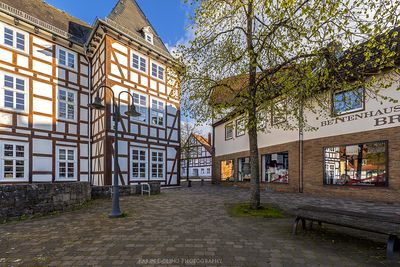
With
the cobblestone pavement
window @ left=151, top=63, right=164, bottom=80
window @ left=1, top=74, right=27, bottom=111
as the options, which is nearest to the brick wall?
the cobblestone pavement

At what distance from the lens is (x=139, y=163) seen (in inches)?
667

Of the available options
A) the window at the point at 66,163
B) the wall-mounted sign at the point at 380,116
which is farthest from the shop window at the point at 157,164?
the wall-mounted sign at the point at 380,116

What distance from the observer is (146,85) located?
703 inches

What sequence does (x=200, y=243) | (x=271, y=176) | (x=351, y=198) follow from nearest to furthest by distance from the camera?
(x=200, y=243), (x=351, y=198), (x=271, y=176)

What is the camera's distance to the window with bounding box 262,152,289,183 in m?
14.9

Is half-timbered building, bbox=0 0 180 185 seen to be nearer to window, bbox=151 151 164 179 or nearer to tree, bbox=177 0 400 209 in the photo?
window, bbox=151 151 164 179

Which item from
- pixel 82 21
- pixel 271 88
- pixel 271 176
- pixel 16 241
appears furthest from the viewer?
pixel 82 21

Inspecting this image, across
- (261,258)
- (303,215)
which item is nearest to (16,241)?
(261,258)

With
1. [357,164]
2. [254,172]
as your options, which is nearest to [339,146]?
[357,164]

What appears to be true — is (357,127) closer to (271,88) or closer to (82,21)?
(271,88)

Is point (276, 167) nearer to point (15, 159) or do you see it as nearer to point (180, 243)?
point (180, 243)

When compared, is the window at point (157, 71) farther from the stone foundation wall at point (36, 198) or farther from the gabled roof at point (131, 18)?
the stone foundation wall at point (36, 198)

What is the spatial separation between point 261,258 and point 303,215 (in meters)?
1.88

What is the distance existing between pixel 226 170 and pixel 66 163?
12.6 metres
